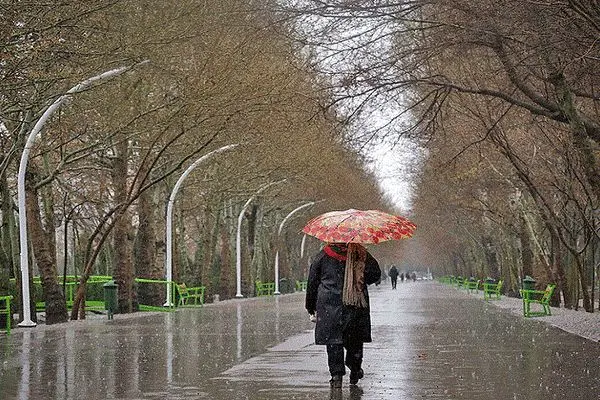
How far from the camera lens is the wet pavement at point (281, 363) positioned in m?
13.3

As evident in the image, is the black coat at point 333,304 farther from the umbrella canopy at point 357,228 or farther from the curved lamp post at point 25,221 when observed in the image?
the curved lamp post at point 25,221

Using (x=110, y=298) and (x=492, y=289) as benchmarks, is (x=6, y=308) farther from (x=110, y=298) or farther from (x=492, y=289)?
(x=492, y=289)

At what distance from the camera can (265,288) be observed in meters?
69.6

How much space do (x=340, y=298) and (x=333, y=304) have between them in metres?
0.10

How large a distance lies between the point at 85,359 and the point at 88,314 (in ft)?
65.7

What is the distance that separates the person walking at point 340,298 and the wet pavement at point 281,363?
0.50 m

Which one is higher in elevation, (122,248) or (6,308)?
(122,248)

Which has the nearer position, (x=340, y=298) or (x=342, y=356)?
(x=340, y=298)

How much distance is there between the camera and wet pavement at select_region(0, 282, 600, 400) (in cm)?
1334

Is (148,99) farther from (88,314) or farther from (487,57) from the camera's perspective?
(487,57)

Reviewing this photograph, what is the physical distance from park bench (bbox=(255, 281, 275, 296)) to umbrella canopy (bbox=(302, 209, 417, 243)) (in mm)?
51745

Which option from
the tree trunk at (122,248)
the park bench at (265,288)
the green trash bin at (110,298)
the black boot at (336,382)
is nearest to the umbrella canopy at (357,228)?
the black boot at (336,382)

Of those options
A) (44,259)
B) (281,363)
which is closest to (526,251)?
(44,259)

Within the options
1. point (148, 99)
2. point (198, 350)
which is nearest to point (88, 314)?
point (148, 99)
